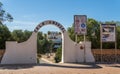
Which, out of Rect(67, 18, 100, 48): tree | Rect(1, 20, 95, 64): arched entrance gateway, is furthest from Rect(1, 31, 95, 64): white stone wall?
Rect(67, 18, 100, 48): tree

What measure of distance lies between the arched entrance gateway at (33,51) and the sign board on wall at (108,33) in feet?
6.37

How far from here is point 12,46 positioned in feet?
88.8

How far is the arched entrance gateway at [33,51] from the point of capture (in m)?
27.1

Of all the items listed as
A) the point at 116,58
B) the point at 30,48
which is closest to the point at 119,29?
the point at 116,58

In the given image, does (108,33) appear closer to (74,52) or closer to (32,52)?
(74,52)

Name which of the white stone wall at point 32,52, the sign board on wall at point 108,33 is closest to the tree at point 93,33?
the sign board on wall at point 108,33

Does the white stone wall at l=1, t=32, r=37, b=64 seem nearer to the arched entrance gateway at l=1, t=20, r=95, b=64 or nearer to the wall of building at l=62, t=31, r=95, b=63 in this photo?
the arched entrance gateway at l=1, t=20, r=95, b=64

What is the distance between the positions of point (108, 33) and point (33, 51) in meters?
8.45

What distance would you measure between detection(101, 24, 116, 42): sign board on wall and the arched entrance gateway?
1.94m

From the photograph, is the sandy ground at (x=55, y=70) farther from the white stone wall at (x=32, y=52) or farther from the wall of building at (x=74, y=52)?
the wall of building at (x=74, y=52)

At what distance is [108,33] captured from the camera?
29.5 m

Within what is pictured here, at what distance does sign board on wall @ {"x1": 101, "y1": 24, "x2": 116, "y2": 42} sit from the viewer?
29.5m

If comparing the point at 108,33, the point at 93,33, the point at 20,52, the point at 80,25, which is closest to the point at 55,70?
the point at 20,52

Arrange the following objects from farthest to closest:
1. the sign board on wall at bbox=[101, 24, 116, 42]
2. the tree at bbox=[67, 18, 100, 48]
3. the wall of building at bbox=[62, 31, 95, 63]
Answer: the tree at bbox=[67, 18, 100, 48]
the sign board on wall at bbox=[101, 24, 116, 42]
the wall of building at bbox=[62, 31, 95, 63]
